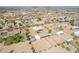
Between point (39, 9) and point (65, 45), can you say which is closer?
point (65, 45)

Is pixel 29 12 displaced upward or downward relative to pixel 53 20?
upward

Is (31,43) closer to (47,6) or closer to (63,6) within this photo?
(47,6)
